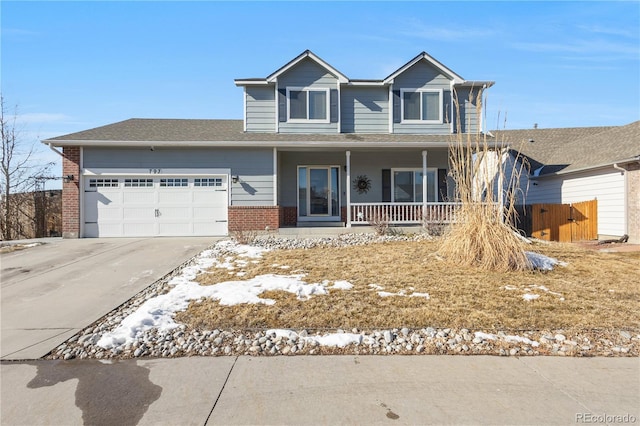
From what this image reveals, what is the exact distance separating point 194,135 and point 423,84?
29.0ft

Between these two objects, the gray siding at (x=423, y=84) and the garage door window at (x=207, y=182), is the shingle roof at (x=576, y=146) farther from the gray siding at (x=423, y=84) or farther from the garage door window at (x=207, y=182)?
the garage door window at (x=207, y=182)

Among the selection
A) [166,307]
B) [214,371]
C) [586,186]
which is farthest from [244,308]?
[586,186]

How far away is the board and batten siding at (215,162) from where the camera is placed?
37.7 feet

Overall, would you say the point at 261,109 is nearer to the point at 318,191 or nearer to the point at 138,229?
the point at 318,191

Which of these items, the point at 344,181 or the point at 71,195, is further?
the point at 344,181

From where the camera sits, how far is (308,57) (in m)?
12.8

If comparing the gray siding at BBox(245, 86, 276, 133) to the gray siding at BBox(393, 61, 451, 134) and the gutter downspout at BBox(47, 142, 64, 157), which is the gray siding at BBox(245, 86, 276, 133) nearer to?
the gray siding at BBox(393, 61, 451, 134)

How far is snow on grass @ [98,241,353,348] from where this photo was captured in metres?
3.87

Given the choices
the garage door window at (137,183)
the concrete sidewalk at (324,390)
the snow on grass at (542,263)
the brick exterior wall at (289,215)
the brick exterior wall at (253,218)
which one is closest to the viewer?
the concrete sidewalk at (324,390)

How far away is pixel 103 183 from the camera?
11.5 metres

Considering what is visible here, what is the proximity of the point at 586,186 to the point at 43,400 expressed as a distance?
607 inches

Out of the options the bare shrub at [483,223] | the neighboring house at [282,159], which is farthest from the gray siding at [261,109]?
the bare shrub at [483,223]

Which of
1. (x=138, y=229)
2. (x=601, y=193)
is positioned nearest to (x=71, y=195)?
(x=138, y=229)

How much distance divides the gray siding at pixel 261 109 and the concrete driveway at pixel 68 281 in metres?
4.86
